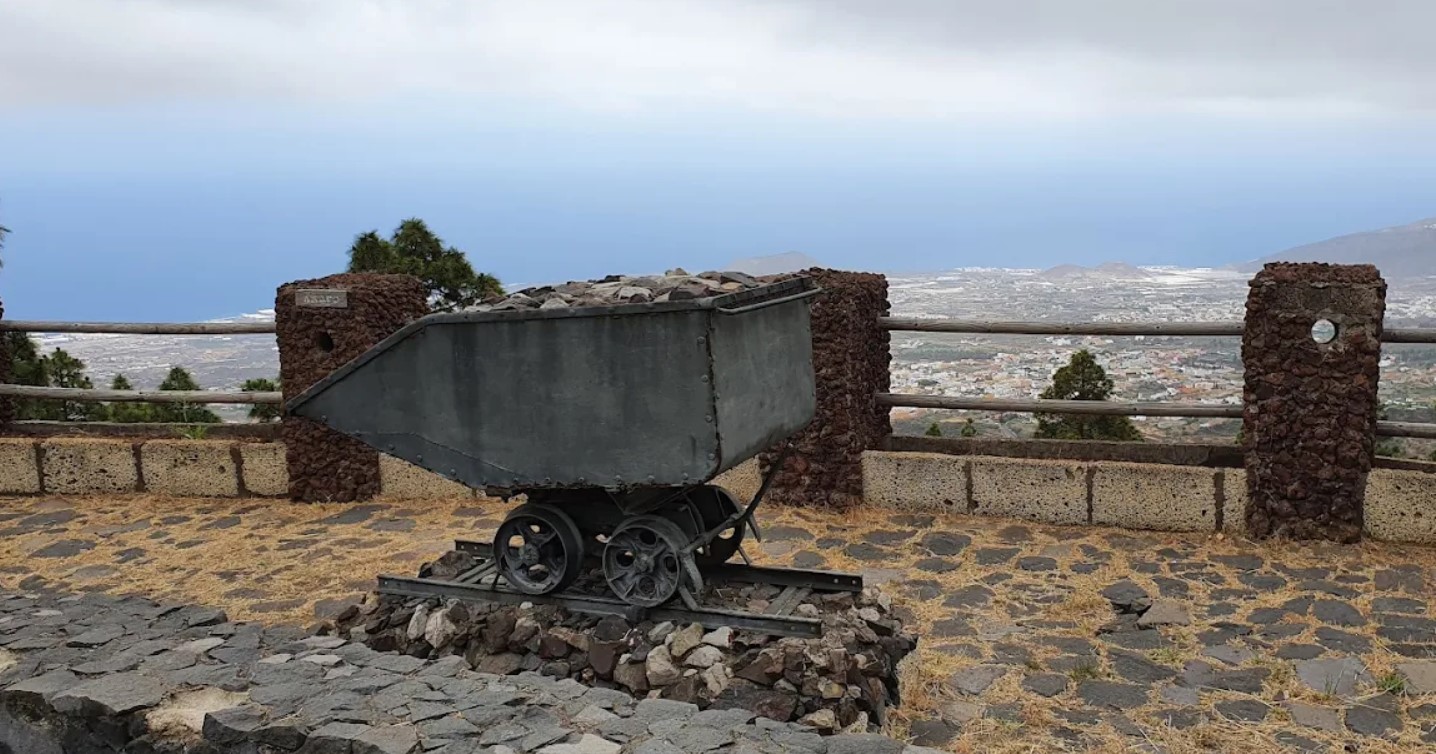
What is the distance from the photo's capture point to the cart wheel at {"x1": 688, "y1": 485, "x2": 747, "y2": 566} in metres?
5.42

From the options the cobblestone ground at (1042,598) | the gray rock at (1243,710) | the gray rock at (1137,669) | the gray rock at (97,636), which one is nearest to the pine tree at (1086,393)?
the cobblestone ground at (1042,598)

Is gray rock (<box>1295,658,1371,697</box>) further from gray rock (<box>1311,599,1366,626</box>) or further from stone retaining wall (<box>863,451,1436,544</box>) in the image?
stone retaining wall (<box>863,451,1436,544</box>)

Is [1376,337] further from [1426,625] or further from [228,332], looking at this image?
[228,332]

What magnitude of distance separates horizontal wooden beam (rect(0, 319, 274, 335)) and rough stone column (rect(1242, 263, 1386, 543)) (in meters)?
7.58

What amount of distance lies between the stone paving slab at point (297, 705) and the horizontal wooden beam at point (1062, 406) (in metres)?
4.53

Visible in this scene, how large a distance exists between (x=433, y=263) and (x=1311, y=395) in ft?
33.1

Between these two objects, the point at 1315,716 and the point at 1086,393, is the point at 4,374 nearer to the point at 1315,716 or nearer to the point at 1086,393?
the point at 1086,393

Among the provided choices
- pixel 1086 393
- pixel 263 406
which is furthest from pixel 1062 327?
pixel 263 406

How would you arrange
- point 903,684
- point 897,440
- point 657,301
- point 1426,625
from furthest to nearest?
point 897,440 < point 1426,625 < point 903,684 < point 657,301

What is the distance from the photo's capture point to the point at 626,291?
4824 mm

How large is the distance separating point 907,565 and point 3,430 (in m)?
8.48

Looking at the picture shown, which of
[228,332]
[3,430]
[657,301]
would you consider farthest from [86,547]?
[657,301]

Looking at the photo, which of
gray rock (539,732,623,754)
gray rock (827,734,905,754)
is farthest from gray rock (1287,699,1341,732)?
gray rock (539,732,623,754)

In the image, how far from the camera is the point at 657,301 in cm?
458
